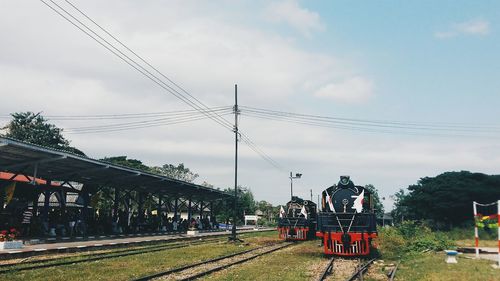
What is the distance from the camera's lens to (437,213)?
41250mm

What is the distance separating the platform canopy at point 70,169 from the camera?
18.4 meters

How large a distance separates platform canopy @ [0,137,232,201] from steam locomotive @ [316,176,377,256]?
1290 cm

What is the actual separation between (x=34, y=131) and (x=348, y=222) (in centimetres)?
5692

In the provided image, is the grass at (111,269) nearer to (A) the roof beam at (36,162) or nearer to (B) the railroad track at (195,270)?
(B) the railroad track at (195,270)

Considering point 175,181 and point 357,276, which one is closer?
point 357,276

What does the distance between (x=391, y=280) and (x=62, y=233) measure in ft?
70.7

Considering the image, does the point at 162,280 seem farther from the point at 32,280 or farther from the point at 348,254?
the point at 348,254

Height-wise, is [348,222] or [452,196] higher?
[452,196]

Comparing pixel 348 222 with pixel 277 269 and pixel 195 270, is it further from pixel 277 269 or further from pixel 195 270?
pixel 195 270

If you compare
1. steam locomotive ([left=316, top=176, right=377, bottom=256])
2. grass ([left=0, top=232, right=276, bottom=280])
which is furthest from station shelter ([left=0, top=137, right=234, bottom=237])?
steam locomotive ([left=316, top=176, right=377, bottom=256])

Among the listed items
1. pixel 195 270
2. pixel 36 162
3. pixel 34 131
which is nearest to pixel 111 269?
pixel 195 270

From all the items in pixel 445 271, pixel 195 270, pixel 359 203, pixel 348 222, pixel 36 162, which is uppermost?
pixel 36 162

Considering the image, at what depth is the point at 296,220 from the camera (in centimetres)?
2761

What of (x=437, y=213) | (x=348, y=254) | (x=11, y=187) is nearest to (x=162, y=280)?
(x=348, y=254)
